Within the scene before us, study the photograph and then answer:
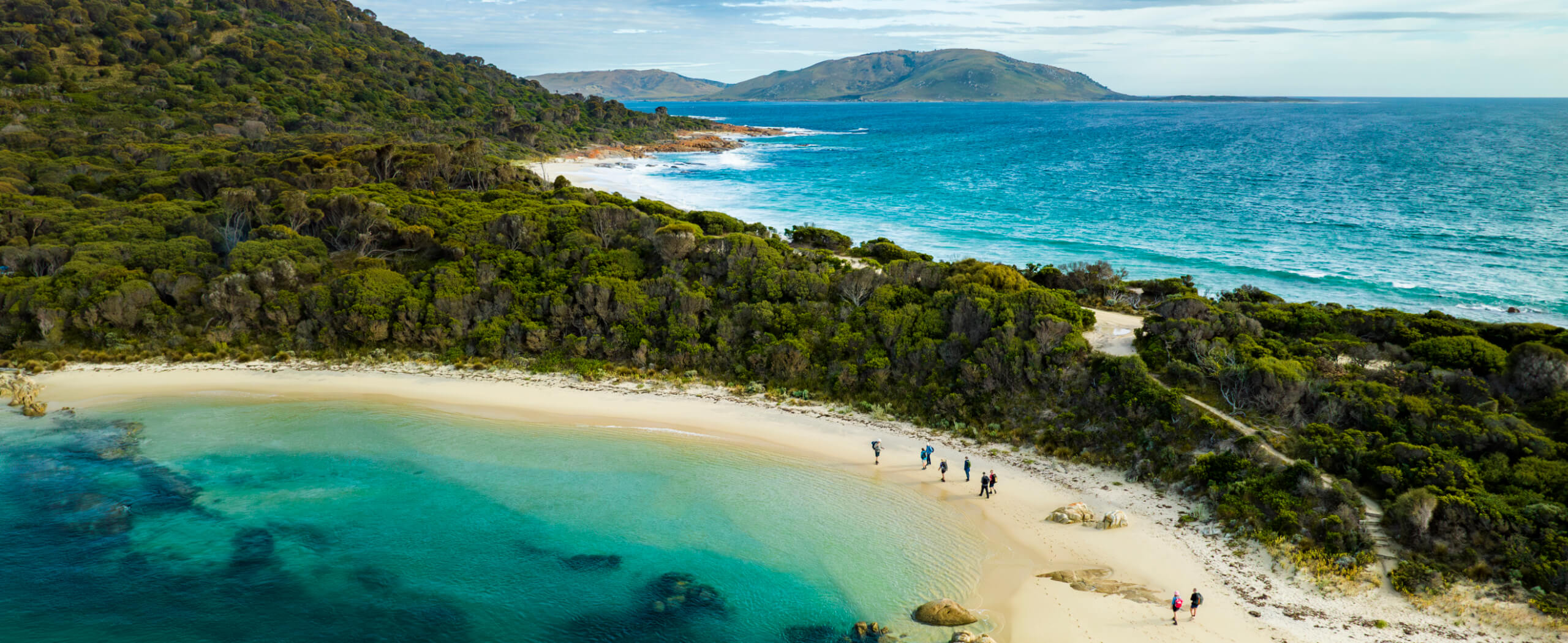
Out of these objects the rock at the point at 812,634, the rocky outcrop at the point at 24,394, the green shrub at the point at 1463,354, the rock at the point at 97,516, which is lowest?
the rock at the point at 812,634

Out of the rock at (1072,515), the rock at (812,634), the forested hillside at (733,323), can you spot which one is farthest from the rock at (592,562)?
the rock at (1072,515)

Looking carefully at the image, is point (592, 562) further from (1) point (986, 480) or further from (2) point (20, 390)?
(2) point (20, 390)

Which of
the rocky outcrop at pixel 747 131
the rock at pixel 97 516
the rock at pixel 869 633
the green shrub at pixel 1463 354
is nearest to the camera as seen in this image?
the rock at pixel 869 633

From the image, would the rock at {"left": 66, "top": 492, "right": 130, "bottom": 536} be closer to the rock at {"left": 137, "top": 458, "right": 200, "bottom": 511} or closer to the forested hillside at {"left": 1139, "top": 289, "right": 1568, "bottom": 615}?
the rock at {"left": 137, "top": 458, "right": 200, "bottom": 511}

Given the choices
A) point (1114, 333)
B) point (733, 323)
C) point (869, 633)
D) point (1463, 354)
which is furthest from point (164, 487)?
point (1463, 354)

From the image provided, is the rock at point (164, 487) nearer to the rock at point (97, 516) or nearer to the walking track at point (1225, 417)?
the rock at point (97, 516)

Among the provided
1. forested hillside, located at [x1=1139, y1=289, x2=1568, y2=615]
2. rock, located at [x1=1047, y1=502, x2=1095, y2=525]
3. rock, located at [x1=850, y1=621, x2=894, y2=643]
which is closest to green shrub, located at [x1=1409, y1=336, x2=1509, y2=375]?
forested hillside, located at [x1=1139, y1=289, x2=1568, y2=615]
